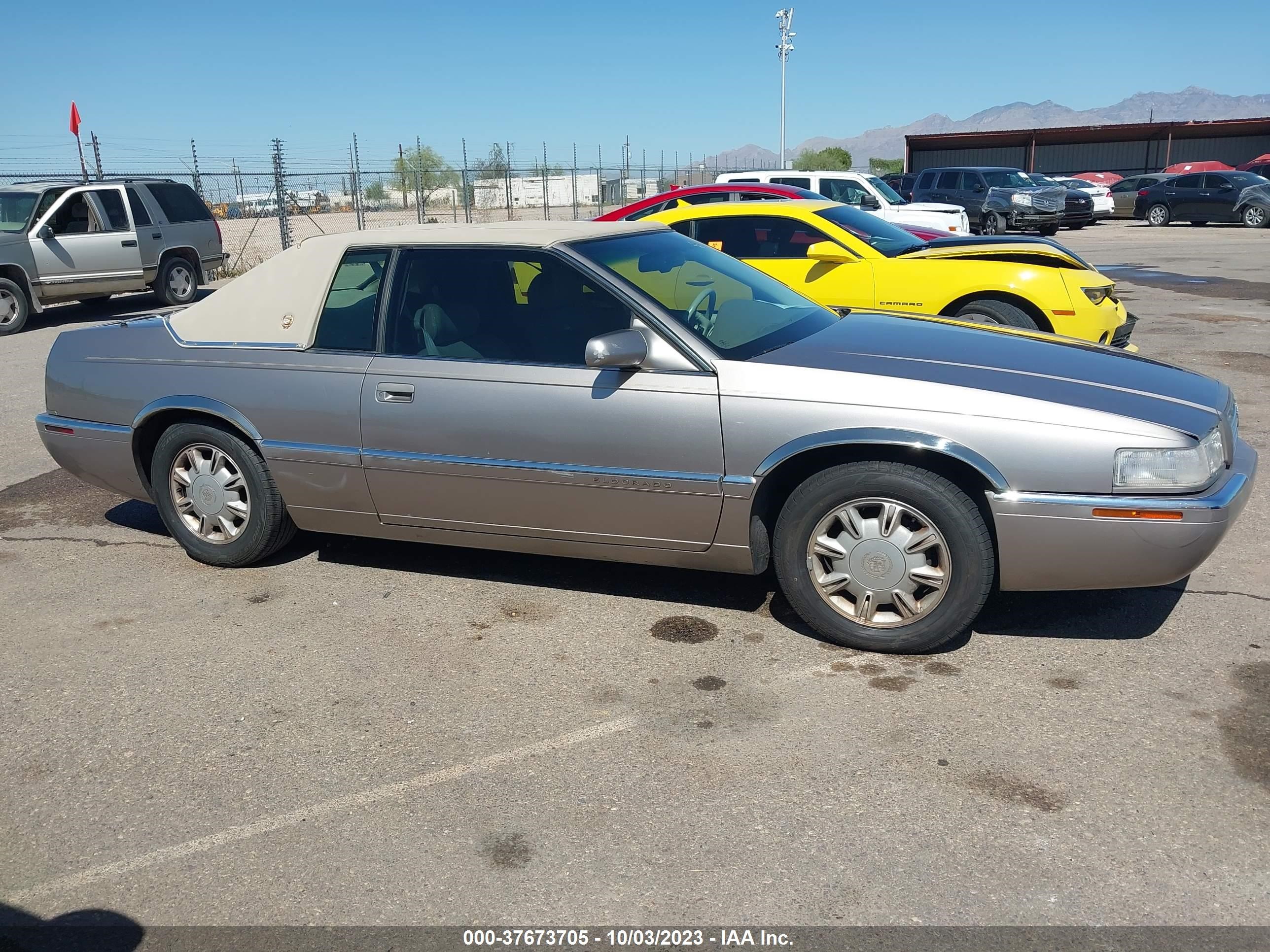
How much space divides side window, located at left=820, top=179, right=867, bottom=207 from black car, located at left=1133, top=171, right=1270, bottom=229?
15358mm

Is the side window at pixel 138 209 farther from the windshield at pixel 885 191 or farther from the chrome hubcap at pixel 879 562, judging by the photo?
the chrome hubcap at pixel 879 562

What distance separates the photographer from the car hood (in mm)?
3805

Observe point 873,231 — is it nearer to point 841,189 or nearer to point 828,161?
point 841,189

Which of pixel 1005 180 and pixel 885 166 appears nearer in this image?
pixel 1005 180

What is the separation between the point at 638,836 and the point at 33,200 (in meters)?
14.7

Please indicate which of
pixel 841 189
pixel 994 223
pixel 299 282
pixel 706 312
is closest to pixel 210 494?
pixel 299 282

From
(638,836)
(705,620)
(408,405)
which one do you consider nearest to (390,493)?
(408,405)

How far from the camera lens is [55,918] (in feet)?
8.99

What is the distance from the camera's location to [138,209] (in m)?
15.1

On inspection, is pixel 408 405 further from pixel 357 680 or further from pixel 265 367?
pixel 357 680

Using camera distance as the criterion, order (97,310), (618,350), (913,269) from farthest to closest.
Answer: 1. (97,310)
2. (913,269)
3. (618,350)

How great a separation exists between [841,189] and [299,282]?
1423 cm

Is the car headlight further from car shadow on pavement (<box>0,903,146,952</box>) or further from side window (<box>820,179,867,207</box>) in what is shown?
side window (<box>820,179,867,207</box>)

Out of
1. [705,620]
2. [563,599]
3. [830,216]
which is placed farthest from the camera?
[830,216]
